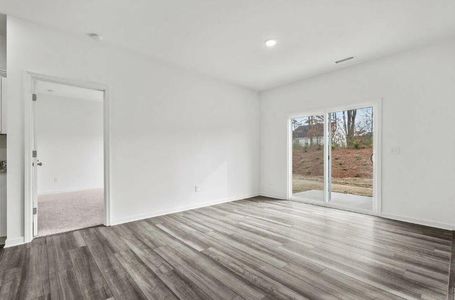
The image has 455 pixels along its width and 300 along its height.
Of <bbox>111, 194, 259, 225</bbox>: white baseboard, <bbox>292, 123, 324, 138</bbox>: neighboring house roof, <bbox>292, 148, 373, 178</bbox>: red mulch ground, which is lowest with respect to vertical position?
<bbox>111, 194, 259, 225</bbox>: white baseboard

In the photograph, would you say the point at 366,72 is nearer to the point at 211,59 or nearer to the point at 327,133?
the point at 327,133

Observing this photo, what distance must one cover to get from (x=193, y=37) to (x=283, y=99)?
291cm

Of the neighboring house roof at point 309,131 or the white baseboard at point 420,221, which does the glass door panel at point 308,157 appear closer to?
the neighboring house roof at point 309,131

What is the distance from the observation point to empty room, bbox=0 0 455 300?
2180 mm

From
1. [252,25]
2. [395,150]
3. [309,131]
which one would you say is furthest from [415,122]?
[252,25]

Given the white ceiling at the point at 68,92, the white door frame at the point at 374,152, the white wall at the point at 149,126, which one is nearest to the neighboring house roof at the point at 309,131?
the white door frame at the point at 374,152

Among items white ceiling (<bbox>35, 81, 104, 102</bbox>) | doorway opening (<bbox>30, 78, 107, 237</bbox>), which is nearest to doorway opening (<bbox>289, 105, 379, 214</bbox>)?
doorway opening (<bbox>30, 78, 107, 237</bbox>)

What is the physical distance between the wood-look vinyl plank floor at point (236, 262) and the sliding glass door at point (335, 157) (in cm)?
100

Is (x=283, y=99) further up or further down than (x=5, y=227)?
further up

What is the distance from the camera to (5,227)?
2.79 metres

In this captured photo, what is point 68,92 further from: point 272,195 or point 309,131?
point 309,131

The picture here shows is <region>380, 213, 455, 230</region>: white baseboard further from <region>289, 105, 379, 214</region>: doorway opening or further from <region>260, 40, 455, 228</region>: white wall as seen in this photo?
<region>289, 105, 379, 214</region>: doorway opening

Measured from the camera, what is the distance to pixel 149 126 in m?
3.92

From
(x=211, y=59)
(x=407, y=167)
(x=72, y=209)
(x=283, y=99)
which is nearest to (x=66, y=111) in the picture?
(x=72, y=209)
